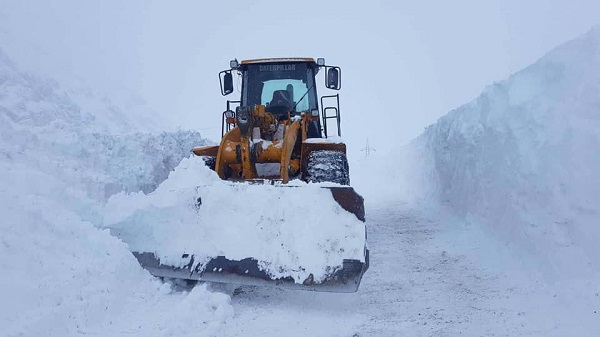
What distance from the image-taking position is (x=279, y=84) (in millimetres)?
7844

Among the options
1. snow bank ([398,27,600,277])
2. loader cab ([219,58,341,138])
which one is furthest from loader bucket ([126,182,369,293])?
loader cab ([219,58,341,138])

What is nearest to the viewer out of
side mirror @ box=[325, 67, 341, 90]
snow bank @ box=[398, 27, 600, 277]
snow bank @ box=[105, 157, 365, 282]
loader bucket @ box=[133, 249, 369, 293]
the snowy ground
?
the snowy ground

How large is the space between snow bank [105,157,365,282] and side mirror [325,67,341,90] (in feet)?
10.6

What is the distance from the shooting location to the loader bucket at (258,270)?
4.35m

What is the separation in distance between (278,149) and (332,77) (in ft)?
6.76

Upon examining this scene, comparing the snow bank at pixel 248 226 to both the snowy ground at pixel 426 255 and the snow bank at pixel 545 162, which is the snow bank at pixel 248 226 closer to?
the snowy ground at pixel 426 255

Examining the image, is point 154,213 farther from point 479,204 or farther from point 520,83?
point 520,83

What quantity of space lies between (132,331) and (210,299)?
77cm

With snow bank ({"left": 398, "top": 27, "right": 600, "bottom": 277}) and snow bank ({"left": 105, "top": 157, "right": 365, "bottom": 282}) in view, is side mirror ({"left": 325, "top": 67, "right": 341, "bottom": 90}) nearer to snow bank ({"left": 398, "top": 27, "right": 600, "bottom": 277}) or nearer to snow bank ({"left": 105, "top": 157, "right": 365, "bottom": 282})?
snow bank ({"left": 398, "top": 27, "right": 600, "bottom": 277})

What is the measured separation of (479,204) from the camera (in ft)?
25.8

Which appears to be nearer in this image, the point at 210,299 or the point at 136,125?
the point at 210,299

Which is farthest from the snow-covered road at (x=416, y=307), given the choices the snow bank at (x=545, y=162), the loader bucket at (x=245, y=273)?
the snow bank at (x=545, y=162)

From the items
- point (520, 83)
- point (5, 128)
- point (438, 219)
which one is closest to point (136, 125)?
point (5, 128)

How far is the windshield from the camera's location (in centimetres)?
779
